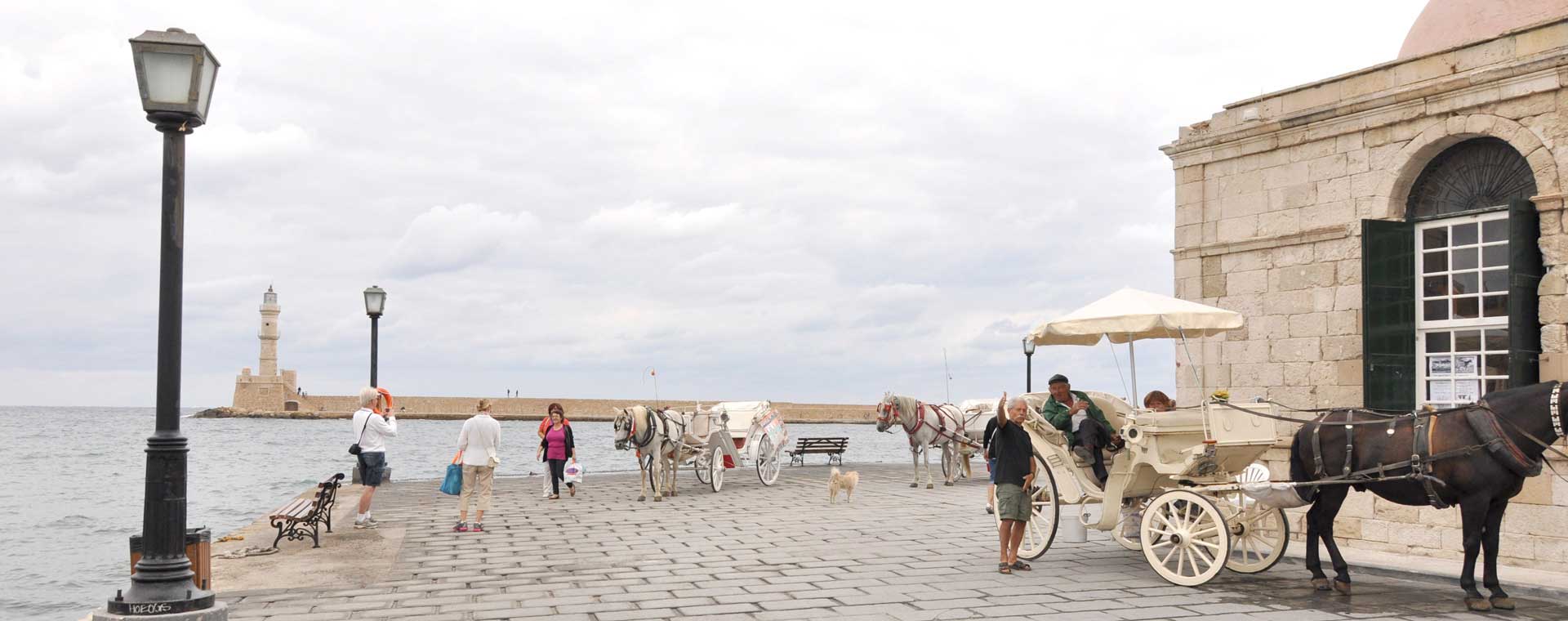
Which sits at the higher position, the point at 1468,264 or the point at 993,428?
the point at 1468,264

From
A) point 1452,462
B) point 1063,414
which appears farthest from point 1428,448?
point 1063,414

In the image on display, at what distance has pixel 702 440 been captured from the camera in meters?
21.0

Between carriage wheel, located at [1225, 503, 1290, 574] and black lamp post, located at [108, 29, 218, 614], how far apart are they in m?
7.92

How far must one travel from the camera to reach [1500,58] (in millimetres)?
11000

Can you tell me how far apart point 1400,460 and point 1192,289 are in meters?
4.93

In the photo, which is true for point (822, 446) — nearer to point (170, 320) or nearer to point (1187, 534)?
point (1187, 534)

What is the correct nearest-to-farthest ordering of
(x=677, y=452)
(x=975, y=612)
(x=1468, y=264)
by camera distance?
1. (x=975, y=612)
2. (x=1468, y=264)
3. (x=677, y=452)

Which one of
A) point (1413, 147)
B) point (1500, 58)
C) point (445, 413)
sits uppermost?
point (1500, 58)

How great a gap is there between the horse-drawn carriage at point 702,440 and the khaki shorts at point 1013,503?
855cm

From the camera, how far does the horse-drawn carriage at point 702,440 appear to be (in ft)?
59.7

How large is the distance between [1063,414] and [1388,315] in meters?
3.80

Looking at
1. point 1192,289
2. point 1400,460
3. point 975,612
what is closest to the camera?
point 975,612

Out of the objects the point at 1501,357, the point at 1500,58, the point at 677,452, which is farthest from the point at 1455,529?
the point at 677,452

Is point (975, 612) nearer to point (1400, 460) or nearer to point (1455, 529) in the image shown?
point (1400, 460)
